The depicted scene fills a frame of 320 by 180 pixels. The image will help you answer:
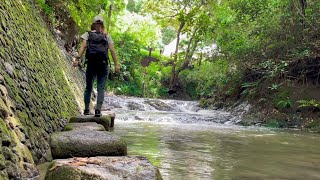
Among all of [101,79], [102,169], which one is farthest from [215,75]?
[102,169]

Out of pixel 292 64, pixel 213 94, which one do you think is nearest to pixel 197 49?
pixel 213 94

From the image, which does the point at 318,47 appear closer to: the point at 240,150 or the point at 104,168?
the point at 240,150

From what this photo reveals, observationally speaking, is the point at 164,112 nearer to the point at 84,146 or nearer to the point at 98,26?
the point at 98,26

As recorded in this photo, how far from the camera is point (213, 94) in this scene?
19.3m

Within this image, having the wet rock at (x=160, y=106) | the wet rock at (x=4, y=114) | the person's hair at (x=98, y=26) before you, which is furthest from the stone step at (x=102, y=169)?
the wet rock at (x=160, y=106)

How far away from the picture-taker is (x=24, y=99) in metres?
3.90

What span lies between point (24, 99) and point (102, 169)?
1.79m

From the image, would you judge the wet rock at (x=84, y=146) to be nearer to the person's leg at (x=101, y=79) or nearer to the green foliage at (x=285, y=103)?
the person's leg at (x=101, y=79)

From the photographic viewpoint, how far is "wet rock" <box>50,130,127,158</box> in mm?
3256

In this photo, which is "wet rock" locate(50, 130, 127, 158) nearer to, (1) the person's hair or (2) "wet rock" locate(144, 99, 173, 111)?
(1) the person's hair

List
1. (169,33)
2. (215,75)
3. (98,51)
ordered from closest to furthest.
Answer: (98,51), (215,75), (169,33)

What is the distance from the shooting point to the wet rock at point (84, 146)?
3.26m

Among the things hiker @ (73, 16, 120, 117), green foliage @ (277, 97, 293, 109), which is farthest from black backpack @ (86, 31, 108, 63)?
green foliage @ (277, 97, 293, 109)

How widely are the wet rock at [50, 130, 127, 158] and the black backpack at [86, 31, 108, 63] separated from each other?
224 centimetres
